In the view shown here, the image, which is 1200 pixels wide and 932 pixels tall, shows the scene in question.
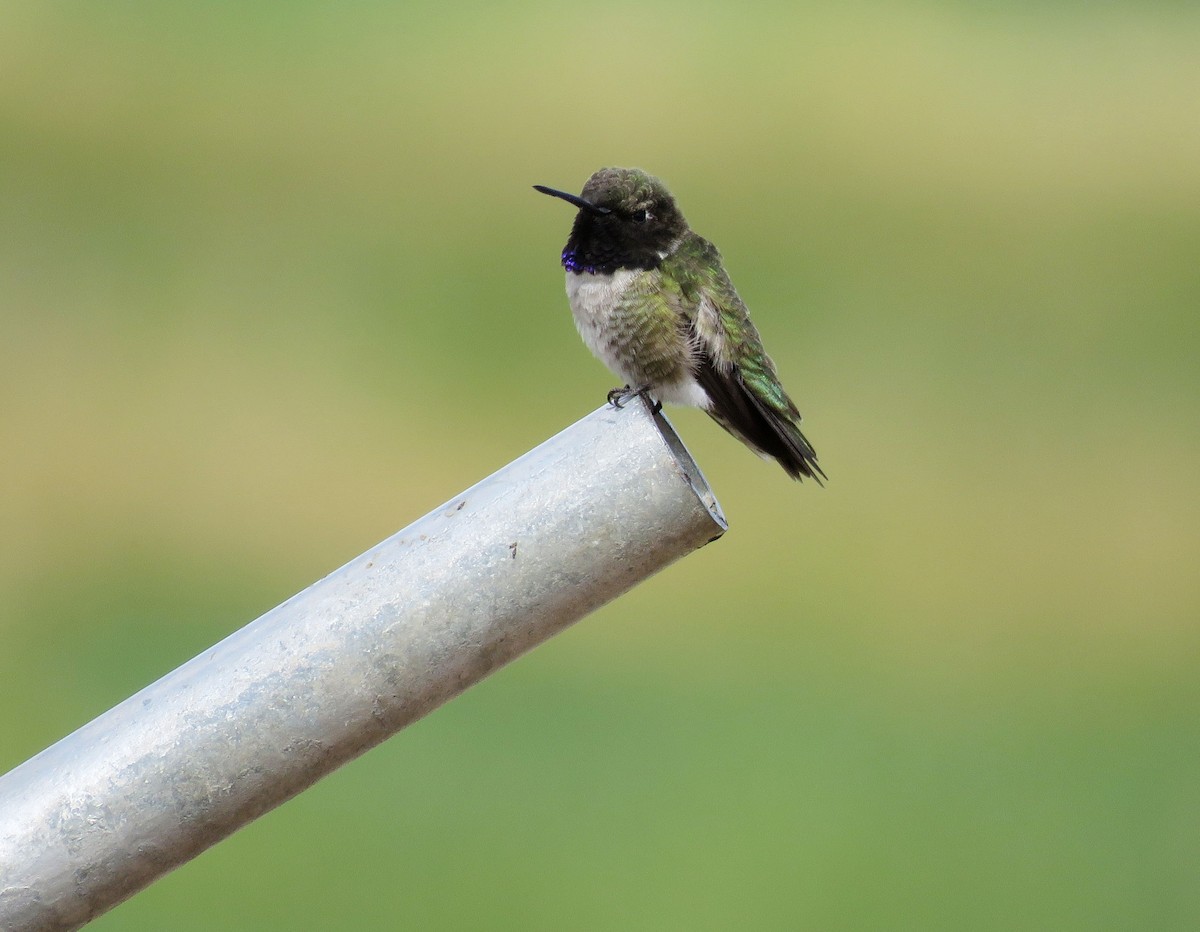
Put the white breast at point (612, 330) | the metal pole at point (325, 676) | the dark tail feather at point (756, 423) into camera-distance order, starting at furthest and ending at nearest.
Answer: the white breast at point (612, 330), the dark tail feather at point (756, 423), the metal pole at point (325, 676)

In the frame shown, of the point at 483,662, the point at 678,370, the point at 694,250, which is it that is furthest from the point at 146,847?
the point at 694,250

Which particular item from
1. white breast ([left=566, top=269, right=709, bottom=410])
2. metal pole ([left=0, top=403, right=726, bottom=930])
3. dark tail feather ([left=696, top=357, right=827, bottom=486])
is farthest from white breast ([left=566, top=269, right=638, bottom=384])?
metal pole ([left=0, top=403, right=726, bottom=930])

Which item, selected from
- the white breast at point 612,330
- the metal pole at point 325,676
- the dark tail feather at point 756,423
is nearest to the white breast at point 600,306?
the white breast at point 612,330

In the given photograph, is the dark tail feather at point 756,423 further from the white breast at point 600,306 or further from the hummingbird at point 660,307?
the white breast at point 600,306

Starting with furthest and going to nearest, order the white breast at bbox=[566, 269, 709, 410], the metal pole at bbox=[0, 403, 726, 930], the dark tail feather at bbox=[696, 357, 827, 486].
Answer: the white breast at bbox=[566, 269, 709, 410]
the dark tail feather at bbox=[696, 357, 827, 486]
the metal pole at bbox=[0, 403, 726, 930]

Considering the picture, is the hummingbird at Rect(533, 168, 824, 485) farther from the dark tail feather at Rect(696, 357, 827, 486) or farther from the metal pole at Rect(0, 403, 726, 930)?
the metal pole at Rect(0, 403, 726, 930)

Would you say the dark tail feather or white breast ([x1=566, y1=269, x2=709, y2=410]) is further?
white breast ([x1=566, y1=269, x2=709, y2=410])

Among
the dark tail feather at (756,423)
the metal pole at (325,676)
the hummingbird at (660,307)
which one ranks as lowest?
the metal pole at (325,676)

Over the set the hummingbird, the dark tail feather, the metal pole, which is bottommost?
the metal pole

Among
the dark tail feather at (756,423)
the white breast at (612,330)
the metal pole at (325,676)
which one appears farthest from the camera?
the white breast at (612,330)
